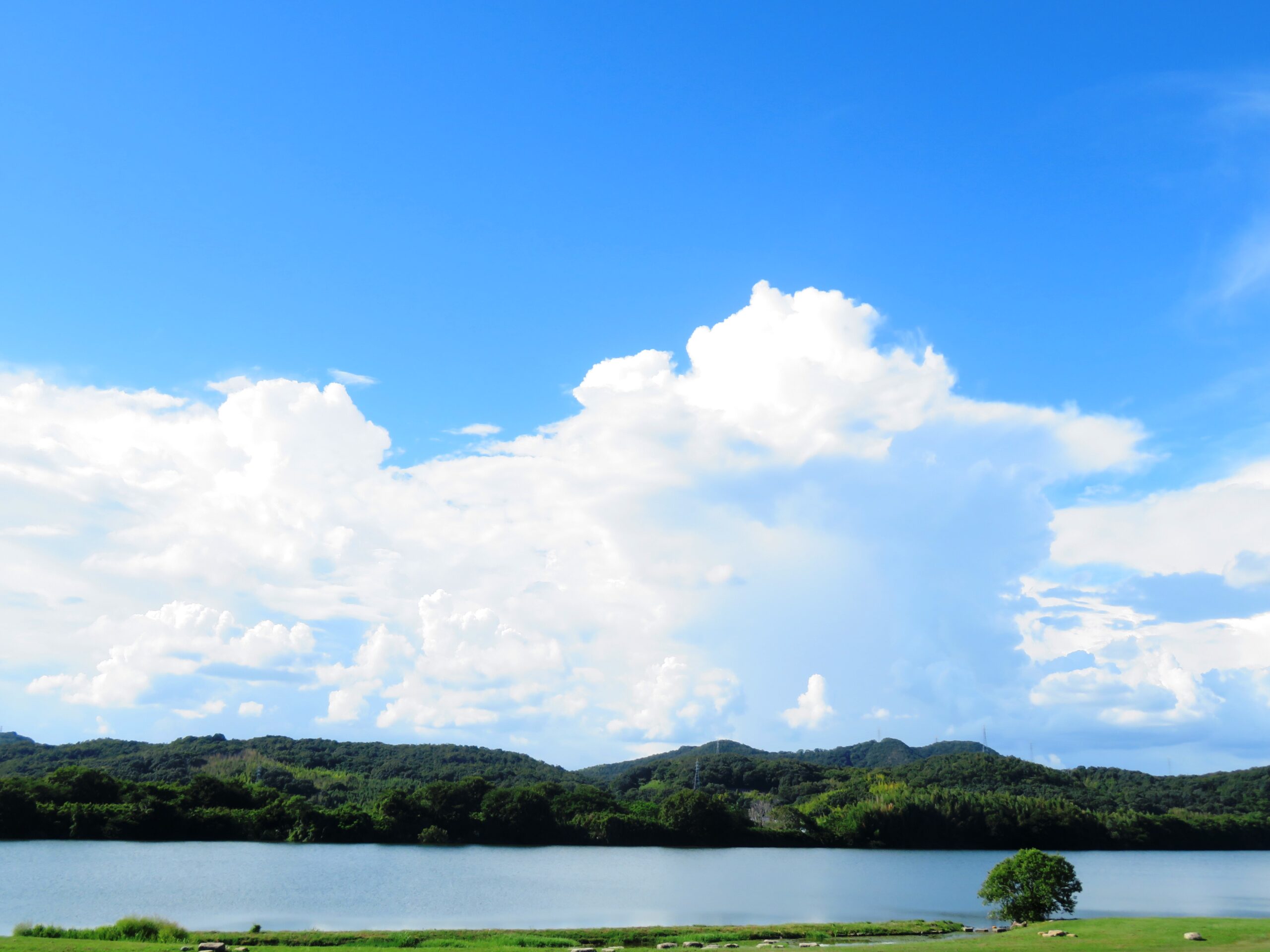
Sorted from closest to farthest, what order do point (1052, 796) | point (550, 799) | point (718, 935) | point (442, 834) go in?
1. point (718, 935)
2. point (442, 834)
3. point (550, 799)
4. point (1052, 796)

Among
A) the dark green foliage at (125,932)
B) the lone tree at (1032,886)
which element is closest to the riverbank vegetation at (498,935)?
the dark green foliage at (125,932)

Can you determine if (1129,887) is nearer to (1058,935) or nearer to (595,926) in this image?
(1058,935)

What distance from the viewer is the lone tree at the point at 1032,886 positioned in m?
38.1

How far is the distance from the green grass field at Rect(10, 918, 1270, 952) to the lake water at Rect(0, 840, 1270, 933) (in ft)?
12.4

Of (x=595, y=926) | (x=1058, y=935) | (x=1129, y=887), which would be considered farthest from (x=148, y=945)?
(x=1129, y=887)

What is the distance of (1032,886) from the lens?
38.5 meters

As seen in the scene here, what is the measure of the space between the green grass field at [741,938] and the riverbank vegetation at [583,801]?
56.5 metres

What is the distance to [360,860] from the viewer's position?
2763 inches

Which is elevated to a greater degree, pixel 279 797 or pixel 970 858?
pixel 279 797

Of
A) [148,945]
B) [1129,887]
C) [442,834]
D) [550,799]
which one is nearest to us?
[148,945]

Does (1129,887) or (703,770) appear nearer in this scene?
(1129,887)

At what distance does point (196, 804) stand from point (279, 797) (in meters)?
10.1

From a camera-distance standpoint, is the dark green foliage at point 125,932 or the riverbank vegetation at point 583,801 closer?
the dark green foliage at point 125,932

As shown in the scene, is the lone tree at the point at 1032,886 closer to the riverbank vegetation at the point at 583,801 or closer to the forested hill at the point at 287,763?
the riverbank vegetation at the point at 583,801
